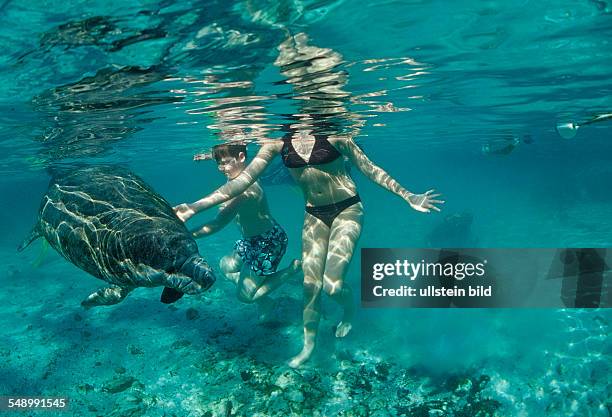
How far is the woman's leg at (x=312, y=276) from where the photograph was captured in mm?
7719

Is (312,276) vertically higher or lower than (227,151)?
lower

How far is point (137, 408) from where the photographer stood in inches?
281

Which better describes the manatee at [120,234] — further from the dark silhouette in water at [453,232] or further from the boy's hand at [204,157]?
the dark silhouette in water at [453,232]

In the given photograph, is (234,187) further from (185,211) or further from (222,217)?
(222,217)

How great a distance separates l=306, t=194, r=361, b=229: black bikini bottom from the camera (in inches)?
314

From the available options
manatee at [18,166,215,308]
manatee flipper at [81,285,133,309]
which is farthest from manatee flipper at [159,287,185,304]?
manatee flipper at [81,285,133,309]

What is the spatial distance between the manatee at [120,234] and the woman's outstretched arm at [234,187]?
32.7 inches

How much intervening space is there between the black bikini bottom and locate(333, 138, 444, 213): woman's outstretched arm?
0.63 metres

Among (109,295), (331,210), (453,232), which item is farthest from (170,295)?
(453,232)

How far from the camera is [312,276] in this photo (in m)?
7.79

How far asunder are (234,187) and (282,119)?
7194 mm

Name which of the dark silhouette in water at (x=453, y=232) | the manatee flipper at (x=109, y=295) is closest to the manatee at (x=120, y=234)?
the manatee flipper at (x=109, y=295)

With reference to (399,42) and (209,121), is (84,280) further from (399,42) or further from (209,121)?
(399,42)

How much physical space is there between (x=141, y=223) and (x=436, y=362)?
7282mm
